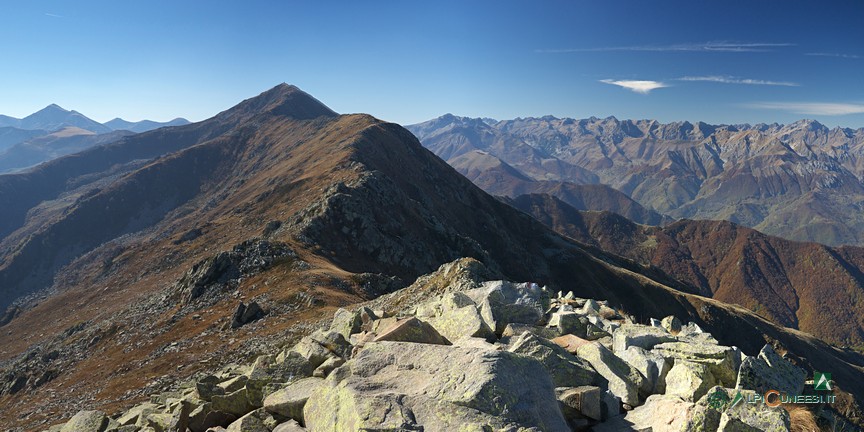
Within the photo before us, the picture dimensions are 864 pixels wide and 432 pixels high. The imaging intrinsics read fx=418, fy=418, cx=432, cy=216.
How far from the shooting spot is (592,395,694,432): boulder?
1045 centimetres

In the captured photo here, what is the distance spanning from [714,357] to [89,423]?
26372mm

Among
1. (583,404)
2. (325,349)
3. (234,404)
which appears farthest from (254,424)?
(583,404)

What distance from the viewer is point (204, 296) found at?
5525 cm

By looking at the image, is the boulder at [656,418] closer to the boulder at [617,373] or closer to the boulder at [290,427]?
the boulder at [617,373]

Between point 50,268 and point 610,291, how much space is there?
210 m

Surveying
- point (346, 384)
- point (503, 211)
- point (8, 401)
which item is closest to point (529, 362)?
point (346, 384)

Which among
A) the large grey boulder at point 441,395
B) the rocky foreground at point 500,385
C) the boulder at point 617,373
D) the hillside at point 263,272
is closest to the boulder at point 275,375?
the rocky foreground at point 500,385

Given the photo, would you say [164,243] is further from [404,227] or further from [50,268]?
[50,268]

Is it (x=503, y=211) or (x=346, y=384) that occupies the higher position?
(x=346, y=384)

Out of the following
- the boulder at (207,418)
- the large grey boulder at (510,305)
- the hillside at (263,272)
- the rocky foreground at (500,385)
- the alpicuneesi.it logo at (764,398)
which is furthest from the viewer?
the hillside at (263,272)

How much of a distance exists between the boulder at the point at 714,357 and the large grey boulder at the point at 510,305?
581cm

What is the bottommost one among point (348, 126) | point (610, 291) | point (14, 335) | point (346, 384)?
point (610, 291)

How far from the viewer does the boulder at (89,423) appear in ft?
63.1

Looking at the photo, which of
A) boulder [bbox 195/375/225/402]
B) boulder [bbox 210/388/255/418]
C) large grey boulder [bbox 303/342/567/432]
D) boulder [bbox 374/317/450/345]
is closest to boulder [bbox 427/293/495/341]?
boulder [bbox 374/317/450/345]
